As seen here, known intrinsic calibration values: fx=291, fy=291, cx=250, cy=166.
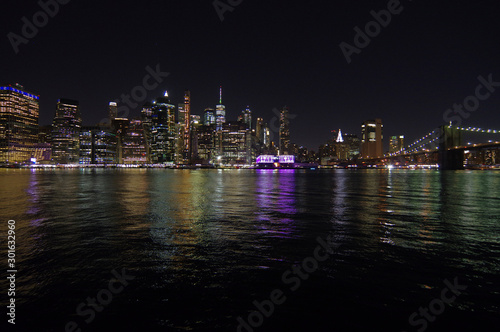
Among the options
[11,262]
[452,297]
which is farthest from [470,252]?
[11,262]

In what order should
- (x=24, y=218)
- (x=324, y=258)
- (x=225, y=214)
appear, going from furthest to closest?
(x=225, y=214), (x=24, y=218), (x=324, y=258)

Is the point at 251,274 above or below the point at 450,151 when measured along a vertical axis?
below

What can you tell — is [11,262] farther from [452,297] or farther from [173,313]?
[452,297]

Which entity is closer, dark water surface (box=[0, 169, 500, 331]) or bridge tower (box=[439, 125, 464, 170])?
dark water surface (box=[0, 169, 500, 331])

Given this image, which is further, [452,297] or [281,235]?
[281,235]

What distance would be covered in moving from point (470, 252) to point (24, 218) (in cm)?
2299

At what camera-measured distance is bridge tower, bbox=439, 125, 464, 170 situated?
5994 inches

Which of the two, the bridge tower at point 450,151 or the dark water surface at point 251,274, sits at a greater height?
the bridge tower at point 450,151

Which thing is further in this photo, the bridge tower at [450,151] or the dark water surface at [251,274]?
the bridge tower at [450,151]

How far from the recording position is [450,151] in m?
A: 152

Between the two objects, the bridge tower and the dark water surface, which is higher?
the bridge tower

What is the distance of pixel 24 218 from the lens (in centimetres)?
1772

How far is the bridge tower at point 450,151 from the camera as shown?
152 m

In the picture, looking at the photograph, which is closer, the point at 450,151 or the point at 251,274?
the point at 251,274
